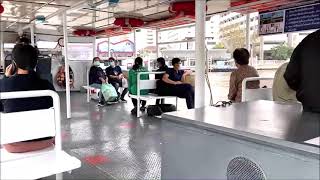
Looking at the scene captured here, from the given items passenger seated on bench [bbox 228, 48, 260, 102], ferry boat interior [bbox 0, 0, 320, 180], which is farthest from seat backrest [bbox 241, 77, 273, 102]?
passenger seated on bench [bbox 228, 48, 260, 102]

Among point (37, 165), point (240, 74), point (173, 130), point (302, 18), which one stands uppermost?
point (302, 18)

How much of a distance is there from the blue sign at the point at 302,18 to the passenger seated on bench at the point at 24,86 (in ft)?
12.4

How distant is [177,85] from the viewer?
6137 mm

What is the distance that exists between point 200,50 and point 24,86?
1.89m

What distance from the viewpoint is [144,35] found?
10188 millimetres

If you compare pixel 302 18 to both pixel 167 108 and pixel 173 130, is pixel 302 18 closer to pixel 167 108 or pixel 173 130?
pixel 167 108

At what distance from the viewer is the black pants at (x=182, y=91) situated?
6034 mm

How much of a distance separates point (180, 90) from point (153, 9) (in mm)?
2189

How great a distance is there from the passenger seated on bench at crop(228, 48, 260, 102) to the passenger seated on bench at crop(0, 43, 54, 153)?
87.5 inches

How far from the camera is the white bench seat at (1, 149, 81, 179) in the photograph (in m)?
1.88

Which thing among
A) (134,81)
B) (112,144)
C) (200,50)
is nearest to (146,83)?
(134,81)

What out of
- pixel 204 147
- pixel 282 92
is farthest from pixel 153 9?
pixel 204 147

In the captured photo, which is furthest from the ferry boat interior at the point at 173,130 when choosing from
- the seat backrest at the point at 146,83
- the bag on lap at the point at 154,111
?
the bag on lap at the point at 154,111

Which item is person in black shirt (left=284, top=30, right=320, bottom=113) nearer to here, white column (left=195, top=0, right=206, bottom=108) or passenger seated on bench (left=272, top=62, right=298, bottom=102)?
passenger seated on bench (left=272, top=62, right=298, bottom=102)
